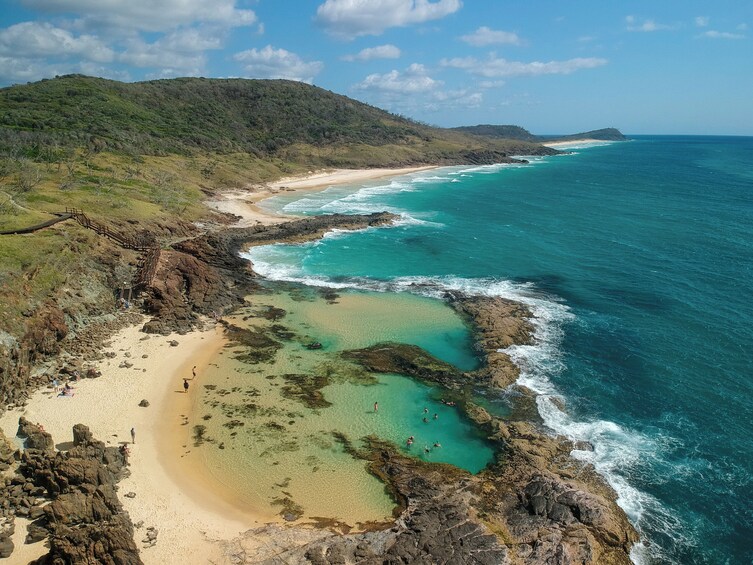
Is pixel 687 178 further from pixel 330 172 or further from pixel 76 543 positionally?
pixel 76 543

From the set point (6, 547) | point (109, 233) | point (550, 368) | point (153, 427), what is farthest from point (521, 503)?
point (109, 233)

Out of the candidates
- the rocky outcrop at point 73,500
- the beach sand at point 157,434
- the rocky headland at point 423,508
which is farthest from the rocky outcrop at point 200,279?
the rocky outcrop at point 73,500

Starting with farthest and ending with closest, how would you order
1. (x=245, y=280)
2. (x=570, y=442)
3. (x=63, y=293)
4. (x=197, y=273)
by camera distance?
(x=245, y=280) → (x=197, y=273) → (x=63, y=293) → (x=570, y=442)

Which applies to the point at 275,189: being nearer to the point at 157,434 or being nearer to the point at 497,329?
the point at 497,329

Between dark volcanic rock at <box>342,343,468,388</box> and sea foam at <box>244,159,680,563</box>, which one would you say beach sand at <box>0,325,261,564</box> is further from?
sea foam at <box>244,159,680,563</box>

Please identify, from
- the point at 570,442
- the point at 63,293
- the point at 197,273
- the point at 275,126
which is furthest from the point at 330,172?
the point at 570,442

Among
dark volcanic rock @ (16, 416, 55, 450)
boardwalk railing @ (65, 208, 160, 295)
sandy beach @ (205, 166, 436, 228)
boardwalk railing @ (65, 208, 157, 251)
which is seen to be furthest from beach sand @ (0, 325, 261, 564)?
sandy beach @ (205, 166, 436, 228)

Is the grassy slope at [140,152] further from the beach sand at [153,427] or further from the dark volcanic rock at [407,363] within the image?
the dark volcanic rock at [407,363]
